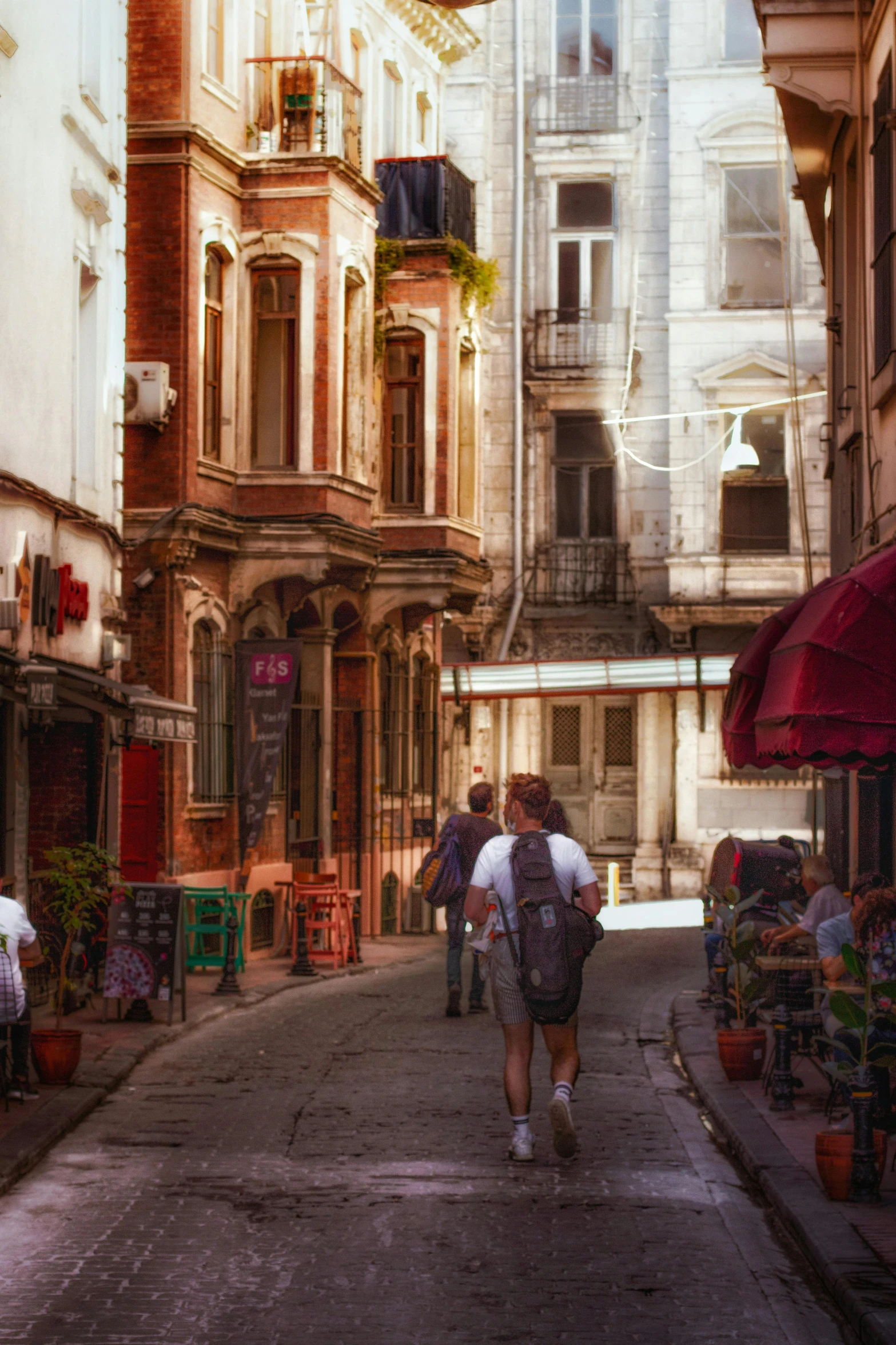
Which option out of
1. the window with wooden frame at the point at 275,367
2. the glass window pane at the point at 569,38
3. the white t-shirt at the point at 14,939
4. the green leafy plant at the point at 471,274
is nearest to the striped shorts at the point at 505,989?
the white t-shirt at the point at 14,939

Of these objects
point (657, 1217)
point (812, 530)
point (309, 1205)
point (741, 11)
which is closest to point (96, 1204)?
point (309, 1205)

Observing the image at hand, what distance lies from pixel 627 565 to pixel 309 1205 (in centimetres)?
2538

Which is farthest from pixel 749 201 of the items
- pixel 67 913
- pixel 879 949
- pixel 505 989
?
pixel 505 989

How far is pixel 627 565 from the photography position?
33500 mm

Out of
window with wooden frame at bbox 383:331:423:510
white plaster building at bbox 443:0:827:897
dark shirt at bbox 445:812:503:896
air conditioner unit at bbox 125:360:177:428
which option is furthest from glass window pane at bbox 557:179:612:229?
dark shirt at bbox 445:812:503:896

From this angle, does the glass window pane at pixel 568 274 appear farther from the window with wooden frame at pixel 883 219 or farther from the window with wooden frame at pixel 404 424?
the window with wooden frame at pixel 883 219

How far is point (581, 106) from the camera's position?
34312mm

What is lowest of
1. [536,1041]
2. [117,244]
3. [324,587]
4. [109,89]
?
[536,1041]

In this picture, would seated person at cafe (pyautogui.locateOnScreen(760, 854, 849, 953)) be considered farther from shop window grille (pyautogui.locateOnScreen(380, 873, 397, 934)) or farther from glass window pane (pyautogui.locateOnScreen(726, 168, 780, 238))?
glass window pane (pyautogui.locateOnScreen(726, 168, 780, 238))

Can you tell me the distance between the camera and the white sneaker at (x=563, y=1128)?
9516 millimetres

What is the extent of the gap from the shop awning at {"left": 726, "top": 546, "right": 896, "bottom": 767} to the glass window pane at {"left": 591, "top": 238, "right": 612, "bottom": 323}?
2463 centimetres

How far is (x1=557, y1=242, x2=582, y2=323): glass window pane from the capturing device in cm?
3425

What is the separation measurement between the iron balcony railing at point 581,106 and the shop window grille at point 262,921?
1727 centimetres

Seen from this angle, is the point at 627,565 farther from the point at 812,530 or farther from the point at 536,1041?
the point at 536,1041
